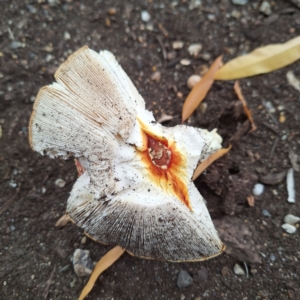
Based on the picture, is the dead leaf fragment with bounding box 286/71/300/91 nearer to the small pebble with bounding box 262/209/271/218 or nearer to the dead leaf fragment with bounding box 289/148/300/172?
the dead leaf fragment with bounding box 289/148/300/172

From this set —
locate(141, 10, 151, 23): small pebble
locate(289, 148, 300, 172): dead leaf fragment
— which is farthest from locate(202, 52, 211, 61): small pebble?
locate(289, 148, 300, 172): dead leaf fragment

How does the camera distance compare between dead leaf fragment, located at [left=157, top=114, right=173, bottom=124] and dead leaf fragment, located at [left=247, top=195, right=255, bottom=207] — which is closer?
dead leaf fragment, located at [left=247, top=195, right=255, bottom=207]

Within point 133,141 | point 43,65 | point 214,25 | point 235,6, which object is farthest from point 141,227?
point 235,6

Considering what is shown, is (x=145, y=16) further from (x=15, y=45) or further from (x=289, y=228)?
(x=289, y=228)

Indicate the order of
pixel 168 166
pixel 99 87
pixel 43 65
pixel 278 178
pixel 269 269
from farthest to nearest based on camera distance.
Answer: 1. pixel 43 65
2. pixel 278 178
3. pixel 269 269
4. pixel 168 166
5. pixel 99 87

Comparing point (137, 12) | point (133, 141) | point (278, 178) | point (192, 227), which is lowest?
point (278, 178)

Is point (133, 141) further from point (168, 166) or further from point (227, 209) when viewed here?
point (227, 209)
